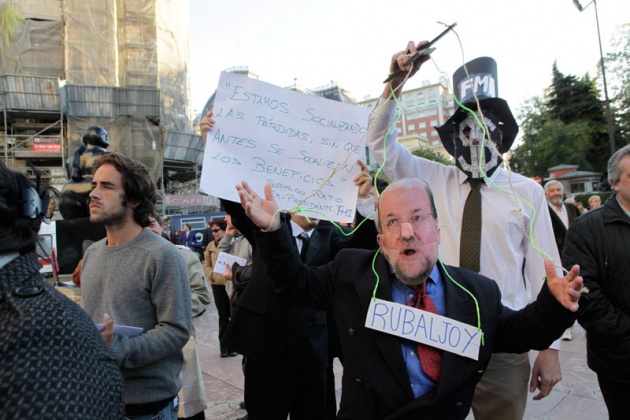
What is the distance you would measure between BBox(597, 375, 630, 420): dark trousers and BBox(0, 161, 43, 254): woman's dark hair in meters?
2.67

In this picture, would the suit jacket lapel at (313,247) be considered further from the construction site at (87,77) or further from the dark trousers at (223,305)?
the construction site at (87,77)

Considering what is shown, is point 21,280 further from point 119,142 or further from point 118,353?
point 119,142

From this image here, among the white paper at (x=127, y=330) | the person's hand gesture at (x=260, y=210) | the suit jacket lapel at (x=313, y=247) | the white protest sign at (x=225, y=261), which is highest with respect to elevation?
the person's hand gesture at (x=260, y=210)

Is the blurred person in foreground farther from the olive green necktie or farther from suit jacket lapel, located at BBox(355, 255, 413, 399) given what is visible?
the olive green necktie

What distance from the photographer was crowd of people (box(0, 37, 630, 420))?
972 millimetres

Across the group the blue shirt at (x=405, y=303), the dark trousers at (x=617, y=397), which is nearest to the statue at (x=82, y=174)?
the blue shirt at (x=405, y=303)

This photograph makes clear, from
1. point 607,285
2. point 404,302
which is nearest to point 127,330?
point 404,302

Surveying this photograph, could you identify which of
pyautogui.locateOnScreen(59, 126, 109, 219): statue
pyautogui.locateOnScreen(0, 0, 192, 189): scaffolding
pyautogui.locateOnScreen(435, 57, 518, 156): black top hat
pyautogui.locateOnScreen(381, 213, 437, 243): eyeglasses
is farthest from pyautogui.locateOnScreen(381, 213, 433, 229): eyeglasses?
pyautogui.locateOnScreen(0, 0, 192, 189): scaffolding

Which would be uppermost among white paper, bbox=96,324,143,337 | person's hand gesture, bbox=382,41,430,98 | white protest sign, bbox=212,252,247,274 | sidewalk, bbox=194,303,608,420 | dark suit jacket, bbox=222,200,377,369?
person's hand gesture, bbox=382,41,430,98

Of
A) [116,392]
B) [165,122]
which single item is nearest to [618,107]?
[165,122]

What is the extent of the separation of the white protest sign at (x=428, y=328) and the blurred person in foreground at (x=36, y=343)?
0.91 metres

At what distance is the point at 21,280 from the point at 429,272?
1.28m

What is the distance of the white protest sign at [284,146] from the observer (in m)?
2.25

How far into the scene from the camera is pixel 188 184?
33.4 meters
